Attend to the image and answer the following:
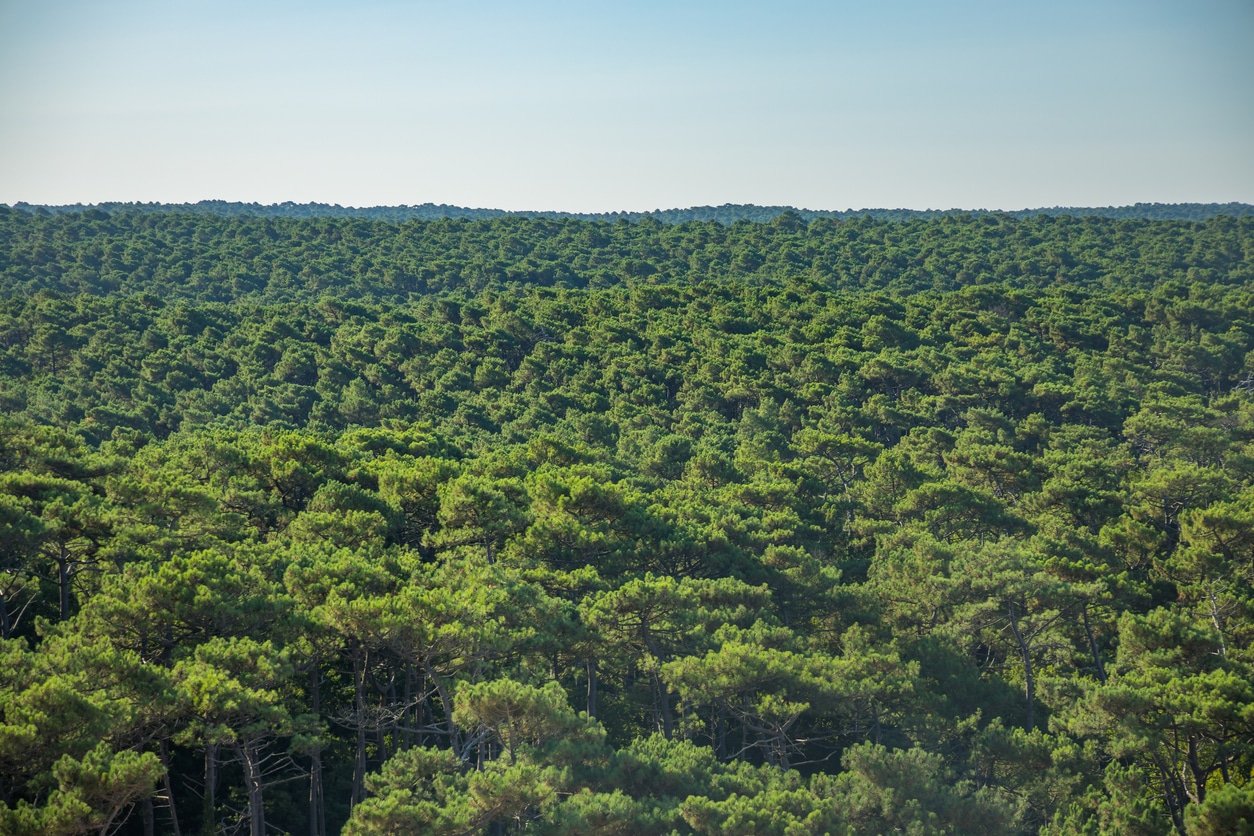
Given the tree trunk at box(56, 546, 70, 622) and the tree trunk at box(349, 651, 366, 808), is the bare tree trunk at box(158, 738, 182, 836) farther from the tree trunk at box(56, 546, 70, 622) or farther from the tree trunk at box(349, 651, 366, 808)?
the tree trunk at box(56, 546, 70, 622)

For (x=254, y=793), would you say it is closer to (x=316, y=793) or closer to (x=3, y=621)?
(x=316, y=793)

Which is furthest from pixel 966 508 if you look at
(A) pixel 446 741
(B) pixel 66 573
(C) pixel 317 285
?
(C) pixel 317 285

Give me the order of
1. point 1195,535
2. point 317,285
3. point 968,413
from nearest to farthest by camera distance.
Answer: point 1195,535
point 968,413
point 317,285

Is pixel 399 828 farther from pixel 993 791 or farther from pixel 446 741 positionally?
pixel 993 791

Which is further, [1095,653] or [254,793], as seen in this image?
[1095,653]

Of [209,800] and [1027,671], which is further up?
[209,800]

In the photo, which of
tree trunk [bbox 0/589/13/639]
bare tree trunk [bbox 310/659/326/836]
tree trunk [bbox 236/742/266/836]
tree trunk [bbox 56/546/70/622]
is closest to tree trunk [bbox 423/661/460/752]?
bare tree trunk [bbox 310/659/326/836]

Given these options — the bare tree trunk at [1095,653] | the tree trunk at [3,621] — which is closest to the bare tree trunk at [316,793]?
the tree trunk at [3,621]

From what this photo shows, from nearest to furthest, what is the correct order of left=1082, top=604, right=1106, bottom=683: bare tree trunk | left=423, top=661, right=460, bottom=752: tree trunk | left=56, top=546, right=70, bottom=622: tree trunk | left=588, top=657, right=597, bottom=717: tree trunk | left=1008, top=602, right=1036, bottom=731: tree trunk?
1. left=423, top=661, right=460, bottom=752: tree trunk
2. left=56, top=546, right=70, bottom=622: tree trunk
3. left=588, top=657, right=597, bottom=717: tree trunk
4. left=1008, top=602, right=1036, bottom=731: tree trunk
5. left=1082, top=604, right=1106, bottom=683: bare tree trunk

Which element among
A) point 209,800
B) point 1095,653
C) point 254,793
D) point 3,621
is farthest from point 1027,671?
point 3,621
